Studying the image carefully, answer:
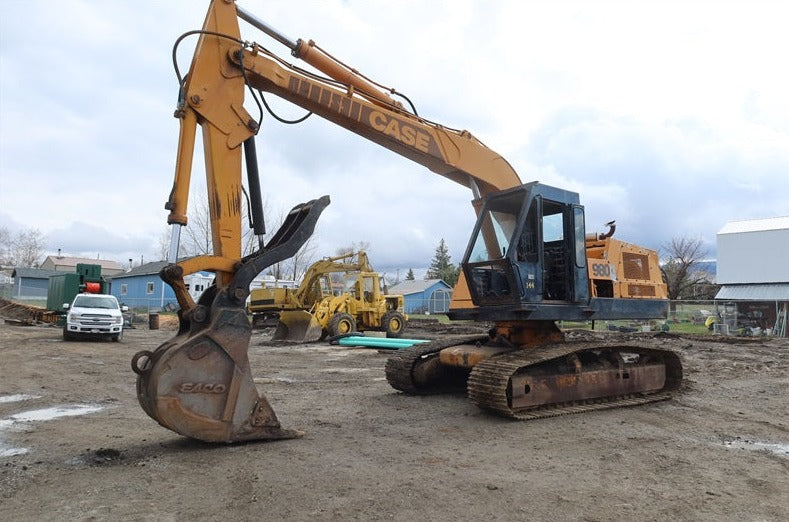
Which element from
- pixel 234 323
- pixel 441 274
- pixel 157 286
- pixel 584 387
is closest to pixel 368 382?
pixel 584 387

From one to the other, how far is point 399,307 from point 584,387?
16484mm

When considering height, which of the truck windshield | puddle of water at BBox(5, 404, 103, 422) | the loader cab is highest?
the loader cab

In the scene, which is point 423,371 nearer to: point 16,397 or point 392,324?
point 16,397

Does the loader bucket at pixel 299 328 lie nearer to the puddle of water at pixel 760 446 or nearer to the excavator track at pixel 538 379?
the excavator track at pixel 538 379

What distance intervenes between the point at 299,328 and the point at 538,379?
14.5m

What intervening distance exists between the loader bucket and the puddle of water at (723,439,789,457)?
51.3 ft

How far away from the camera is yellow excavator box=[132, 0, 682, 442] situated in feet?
17.6

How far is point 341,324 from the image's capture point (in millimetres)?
20750

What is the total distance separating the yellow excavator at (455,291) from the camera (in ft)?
17.6

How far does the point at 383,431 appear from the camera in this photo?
6477 mm

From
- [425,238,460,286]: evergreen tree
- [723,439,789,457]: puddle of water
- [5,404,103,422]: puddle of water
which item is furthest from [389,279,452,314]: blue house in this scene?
[723,439,789,457]: puddle of water

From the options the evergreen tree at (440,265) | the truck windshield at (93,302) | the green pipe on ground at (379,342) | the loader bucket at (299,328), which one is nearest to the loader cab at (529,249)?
the green pipe on ground at (379,342)

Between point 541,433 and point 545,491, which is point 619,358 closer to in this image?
point 541,433

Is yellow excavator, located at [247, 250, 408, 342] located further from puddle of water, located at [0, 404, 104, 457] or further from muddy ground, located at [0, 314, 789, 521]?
puddle of water, located at [0, 404, 104, 457]
